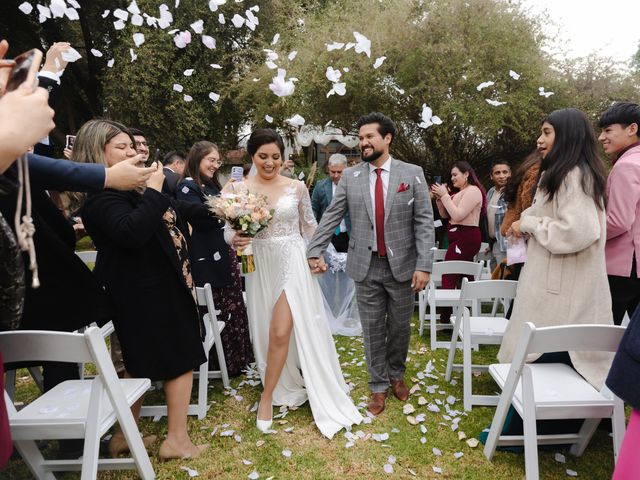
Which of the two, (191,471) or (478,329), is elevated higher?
(478,329)

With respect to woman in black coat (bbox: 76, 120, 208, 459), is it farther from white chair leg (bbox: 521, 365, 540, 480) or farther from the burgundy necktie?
white chair leg (bbox: 521, 365, 540, 480)

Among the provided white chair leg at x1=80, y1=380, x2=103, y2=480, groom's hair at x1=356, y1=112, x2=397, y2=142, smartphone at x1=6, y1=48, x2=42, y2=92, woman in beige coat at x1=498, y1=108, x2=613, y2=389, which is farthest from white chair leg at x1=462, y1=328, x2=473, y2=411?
smartphone at x1=6, y1=48, x2=42, y2=92

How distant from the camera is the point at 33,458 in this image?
2643mm

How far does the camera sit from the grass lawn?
2893 mm

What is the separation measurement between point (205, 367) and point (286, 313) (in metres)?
0.77

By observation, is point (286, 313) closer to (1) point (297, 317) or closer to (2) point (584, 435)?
(1) point (297, 317)

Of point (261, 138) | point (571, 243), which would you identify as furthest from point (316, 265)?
point (571, 243)

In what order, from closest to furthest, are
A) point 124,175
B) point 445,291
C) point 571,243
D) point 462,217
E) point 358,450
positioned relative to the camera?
point 124,175, point 571,243, point 358,450, point 445,291, point 462,217

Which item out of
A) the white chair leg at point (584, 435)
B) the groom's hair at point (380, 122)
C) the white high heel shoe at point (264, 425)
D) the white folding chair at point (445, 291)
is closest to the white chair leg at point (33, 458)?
the white high heel shoe at point (264, 425)

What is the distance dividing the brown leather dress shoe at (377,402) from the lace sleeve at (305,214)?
59.2 inches

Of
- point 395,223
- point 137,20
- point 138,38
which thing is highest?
point 137,20

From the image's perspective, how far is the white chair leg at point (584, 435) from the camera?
286 cm

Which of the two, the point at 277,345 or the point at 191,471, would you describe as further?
the point at 277,345

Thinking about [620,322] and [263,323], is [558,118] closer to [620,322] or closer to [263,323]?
[620,322]
